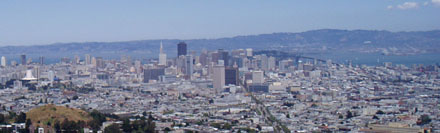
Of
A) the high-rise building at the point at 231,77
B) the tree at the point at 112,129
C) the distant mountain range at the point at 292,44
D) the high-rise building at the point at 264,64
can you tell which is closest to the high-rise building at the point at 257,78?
the high-rise building at the point at 231,77

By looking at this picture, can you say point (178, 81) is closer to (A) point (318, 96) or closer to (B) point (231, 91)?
(B) point (231, 91)

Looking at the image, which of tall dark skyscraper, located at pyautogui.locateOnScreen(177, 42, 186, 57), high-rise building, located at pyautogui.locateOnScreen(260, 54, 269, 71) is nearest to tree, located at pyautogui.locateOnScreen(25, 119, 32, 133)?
high-rise building, located at pyautogui.locateOnScreen(260, 54, 269, 71)

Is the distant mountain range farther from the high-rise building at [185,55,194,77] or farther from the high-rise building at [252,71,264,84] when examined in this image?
the high-rise building at [252,71,264,84]

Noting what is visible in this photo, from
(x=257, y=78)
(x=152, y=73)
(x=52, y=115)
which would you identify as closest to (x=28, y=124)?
(x=52, y=115)

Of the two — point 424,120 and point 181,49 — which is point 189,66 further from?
point 424,120

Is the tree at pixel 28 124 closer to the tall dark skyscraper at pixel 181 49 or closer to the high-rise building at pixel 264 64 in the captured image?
the high-rise building at pixel 264 64

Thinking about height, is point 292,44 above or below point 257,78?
above
